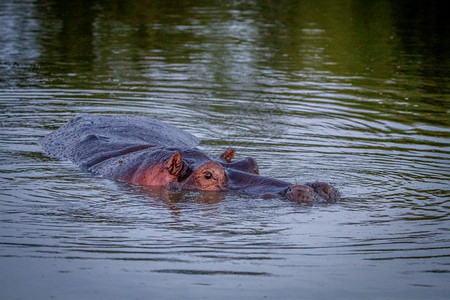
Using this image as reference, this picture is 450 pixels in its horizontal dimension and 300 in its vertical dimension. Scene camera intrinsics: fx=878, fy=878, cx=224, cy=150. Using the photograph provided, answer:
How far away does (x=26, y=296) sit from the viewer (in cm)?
614

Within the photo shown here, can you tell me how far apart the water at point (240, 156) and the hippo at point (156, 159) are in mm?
193

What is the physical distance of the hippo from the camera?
8728 millimetres

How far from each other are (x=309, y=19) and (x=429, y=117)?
56.8ft

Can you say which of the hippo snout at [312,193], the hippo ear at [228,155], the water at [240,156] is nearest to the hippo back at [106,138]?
the water at [240,156]

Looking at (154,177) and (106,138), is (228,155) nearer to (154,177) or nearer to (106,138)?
(154,177)

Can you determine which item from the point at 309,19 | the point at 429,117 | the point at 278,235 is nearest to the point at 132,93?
the point at 429,117

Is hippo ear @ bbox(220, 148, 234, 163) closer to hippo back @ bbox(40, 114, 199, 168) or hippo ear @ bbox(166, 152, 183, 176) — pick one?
hippo ear @ bbox(166, 152, 183, 176)

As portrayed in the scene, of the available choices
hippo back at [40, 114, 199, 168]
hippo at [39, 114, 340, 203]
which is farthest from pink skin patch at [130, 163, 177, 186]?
hippo back at [40, 114, 199, 168]

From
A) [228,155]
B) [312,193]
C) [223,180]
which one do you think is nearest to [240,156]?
[228,155]

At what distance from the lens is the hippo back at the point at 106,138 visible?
10578 mm

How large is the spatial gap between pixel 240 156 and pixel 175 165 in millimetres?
1996

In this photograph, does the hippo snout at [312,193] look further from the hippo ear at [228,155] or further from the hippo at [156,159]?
the hippo ear at [228,155]

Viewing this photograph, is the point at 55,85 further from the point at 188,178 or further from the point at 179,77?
the point at 188,178

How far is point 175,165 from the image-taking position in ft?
30.5
